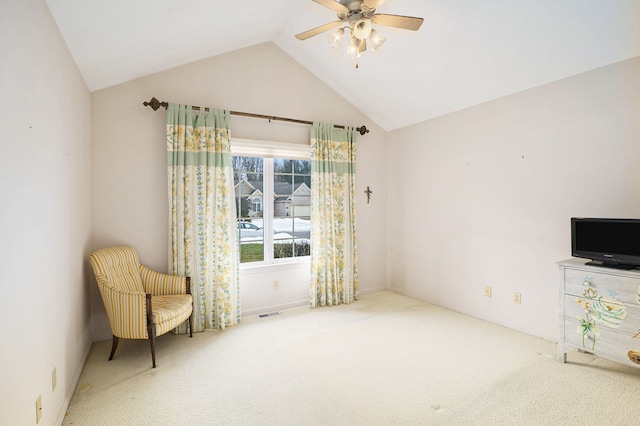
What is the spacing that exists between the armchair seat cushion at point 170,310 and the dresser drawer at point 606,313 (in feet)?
11.0

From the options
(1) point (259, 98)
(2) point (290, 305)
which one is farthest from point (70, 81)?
(2) point (290, 305)

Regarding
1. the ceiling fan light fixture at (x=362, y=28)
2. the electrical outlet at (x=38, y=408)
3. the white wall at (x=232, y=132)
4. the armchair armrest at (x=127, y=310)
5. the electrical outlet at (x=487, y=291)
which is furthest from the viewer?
the electrical outlet at (x=487, y=291)

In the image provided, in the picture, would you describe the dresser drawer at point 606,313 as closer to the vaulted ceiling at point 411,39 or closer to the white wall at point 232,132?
the vaulted ceiling at point 411,39

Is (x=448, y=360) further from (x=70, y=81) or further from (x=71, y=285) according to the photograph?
(x=70, y=81)

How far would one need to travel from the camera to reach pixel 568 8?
242 cm

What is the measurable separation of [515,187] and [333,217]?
2.14m

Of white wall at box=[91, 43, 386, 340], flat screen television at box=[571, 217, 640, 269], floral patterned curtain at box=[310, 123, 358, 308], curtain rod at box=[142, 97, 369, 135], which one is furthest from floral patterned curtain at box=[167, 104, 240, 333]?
flat screen television at box=[571, 217, 640, 269]

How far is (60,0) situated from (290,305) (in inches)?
142

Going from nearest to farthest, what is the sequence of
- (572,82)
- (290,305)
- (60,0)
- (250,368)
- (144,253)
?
(60,0) < (250,368) < (572,82) < (144,253) < (290,305)

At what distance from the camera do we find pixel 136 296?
268cm

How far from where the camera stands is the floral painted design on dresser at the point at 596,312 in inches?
96.9

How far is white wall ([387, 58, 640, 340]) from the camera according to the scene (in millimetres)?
2797

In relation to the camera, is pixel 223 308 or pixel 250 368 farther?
pixel 223 308

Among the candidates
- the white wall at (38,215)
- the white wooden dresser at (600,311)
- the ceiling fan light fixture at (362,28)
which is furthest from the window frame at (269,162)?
the white wooden dresser at (600,311)
